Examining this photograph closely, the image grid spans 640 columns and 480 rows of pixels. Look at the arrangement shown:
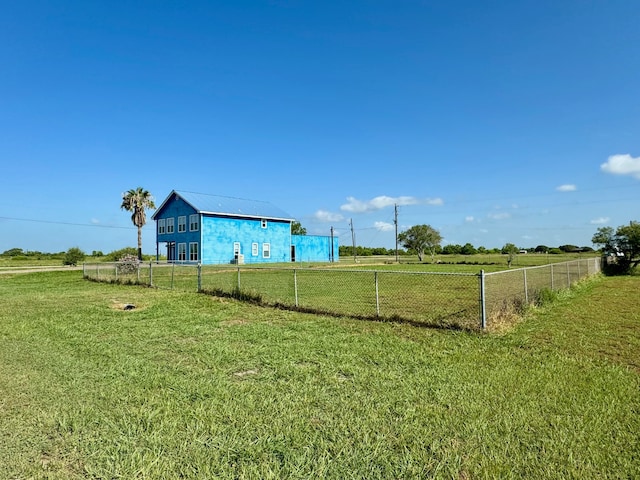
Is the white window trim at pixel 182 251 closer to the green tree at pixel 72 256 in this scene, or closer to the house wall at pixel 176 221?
the house wall at pixel 176 221

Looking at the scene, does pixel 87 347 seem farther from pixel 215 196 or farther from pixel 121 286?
pixel 215 196

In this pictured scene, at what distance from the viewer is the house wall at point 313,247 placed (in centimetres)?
4526

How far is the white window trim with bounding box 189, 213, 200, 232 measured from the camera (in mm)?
34281

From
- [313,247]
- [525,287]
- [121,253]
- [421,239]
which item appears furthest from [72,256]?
[421,239]

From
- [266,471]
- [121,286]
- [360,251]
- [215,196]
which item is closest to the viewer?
[266,471]

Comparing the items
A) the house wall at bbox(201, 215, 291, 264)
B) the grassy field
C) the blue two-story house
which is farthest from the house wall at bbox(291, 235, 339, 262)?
the grassy field

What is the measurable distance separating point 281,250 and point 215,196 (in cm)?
925

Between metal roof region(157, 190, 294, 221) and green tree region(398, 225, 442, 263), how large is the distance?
2457cm

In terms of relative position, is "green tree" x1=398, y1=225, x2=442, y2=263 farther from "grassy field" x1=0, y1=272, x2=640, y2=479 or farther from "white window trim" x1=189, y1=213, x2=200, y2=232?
"grassy field" x1=0, y1=272, x2=640, y2=479

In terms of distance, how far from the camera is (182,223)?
3612 cm

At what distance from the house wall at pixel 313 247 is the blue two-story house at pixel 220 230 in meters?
1.72

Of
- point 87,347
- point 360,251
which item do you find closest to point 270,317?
point 87,347

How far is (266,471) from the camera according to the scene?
275 cm

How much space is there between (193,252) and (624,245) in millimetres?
33506
